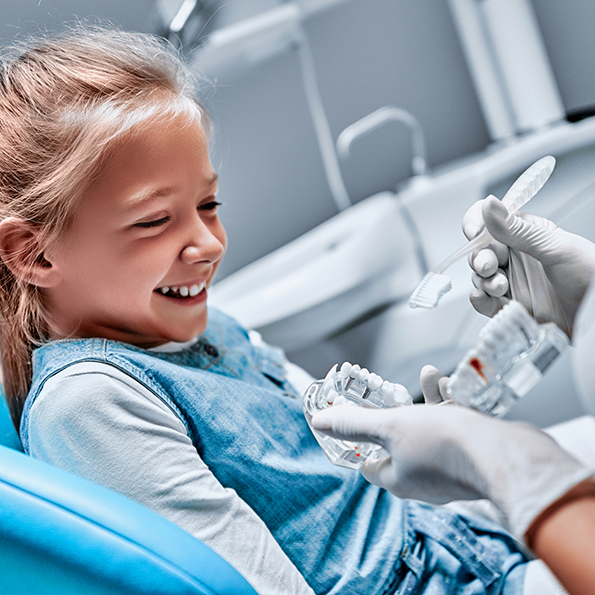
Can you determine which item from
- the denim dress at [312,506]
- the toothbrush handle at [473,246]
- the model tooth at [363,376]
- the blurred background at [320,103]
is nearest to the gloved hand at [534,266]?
the toothbrush handle at [473,246]

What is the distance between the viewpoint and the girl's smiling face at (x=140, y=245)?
52 cm

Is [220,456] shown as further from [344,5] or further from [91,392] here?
[344,5]

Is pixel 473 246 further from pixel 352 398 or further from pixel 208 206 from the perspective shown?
pixel 208 206

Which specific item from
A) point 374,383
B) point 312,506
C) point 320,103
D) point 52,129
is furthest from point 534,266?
point 320,103

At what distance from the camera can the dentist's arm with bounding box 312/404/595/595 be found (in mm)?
286

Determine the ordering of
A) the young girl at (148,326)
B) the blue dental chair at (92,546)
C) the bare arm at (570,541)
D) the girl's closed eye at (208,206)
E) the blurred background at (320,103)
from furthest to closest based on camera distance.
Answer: the blurred background at (320,103) → the girl's closed eye at (208,206) → the young girl at (148,326) → the blue dental chair at (92,546) → the bare arm at (570,541)

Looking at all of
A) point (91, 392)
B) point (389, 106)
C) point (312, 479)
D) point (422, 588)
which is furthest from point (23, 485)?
point (389, 106)

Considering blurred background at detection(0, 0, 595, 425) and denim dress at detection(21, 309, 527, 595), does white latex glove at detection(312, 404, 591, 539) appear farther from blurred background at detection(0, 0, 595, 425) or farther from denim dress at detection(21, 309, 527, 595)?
blurred background at detection(0, 0, 595, 425)

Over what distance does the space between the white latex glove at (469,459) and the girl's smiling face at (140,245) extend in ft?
0.90

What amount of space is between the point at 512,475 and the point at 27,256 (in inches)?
18.9

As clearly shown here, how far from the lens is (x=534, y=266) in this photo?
0.42m

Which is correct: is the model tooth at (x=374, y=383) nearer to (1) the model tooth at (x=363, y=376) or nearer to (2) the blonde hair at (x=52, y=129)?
(1) the model tooth at (x=363, y=376)

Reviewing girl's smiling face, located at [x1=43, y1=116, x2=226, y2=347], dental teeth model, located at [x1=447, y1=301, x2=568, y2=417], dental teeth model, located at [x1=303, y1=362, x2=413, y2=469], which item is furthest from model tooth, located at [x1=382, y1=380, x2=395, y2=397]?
girl's smiling face, located at [x1=43, y1=116, x2=226, y2=347]

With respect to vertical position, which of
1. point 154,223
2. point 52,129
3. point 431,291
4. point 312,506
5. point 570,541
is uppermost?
point 52,129
